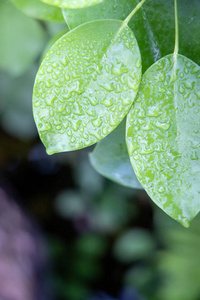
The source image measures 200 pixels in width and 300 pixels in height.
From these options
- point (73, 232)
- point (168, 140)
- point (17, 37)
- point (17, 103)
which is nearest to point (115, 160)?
point (168, 140)

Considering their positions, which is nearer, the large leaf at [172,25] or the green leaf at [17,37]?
the large leaf at [172,25]

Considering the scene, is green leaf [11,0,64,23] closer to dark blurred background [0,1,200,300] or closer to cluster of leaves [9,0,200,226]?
cluster of leaves [9,0,200,226]

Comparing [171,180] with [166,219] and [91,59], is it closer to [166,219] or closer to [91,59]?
[91,59]

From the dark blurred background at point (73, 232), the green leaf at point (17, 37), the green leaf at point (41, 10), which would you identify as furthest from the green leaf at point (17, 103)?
the green leaf at point (41, 10)

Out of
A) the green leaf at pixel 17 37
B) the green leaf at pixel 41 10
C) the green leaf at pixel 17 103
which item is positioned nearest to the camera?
the green leaf at pixel 41 10

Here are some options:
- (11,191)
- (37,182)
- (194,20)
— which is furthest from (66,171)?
(194,20)

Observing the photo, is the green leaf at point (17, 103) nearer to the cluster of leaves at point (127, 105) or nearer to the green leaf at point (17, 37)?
the green leaf at point (17, 37)

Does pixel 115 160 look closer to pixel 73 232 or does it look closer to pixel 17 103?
pixel 17 103
